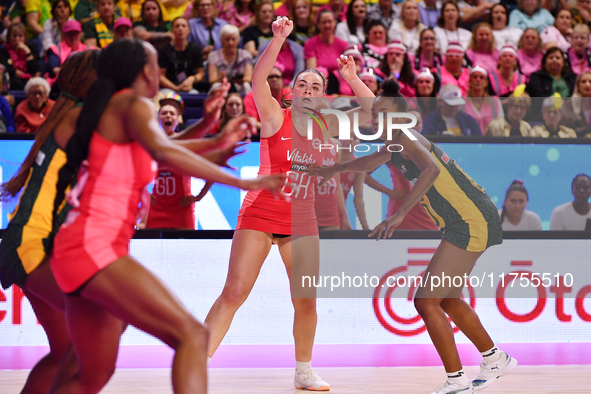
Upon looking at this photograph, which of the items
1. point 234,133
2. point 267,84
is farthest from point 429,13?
point 234,133

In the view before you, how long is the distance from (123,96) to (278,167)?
1.89m

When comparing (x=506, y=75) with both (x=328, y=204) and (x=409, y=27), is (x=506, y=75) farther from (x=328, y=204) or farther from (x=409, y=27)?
(x=328, y=204)

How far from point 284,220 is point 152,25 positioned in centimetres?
522

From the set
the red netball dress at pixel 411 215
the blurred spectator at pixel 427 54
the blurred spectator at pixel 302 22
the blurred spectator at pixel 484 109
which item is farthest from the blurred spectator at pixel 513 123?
the blurred spectator at pixel 302 22

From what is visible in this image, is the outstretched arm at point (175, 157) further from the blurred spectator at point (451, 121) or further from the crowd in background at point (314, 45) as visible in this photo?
the crowd in background at point (314, 45)

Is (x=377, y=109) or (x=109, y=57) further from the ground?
(x=109, y=57)

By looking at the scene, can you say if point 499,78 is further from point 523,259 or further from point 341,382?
point 341,382

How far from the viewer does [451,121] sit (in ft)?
19.0

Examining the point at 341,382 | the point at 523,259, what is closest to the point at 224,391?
the point at 341,382

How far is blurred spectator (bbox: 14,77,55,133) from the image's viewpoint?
6680mm

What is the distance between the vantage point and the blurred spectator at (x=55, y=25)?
8008 millimetres

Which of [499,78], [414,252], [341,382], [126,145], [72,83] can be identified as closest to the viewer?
[126,145]

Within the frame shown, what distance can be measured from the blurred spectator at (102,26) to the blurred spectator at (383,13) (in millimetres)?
3280

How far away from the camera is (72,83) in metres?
2.70
